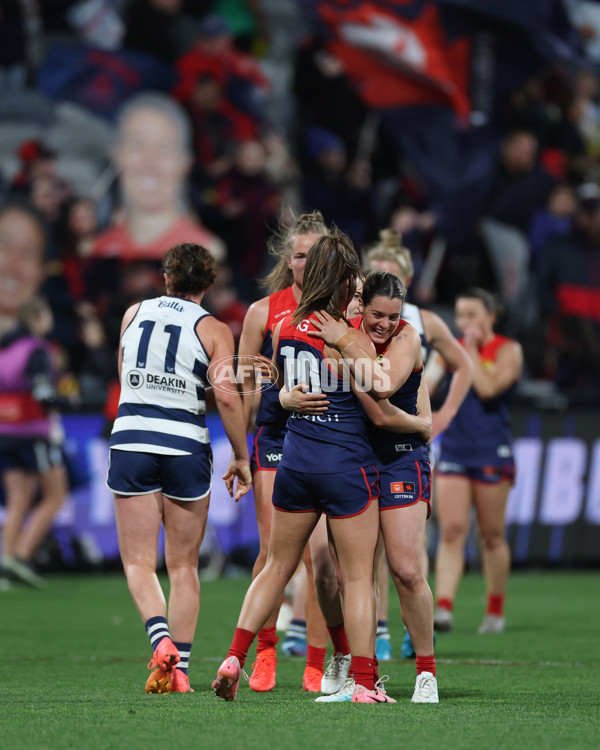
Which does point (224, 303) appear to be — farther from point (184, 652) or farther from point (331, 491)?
point (331, 491)

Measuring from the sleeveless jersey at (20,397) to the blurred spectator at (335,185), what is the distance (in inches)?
231

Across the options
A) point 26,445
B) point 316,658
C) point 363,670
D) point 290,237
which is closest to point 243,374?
point 290,237

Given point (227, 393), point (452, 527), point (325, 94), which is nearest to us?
point (227, 393)

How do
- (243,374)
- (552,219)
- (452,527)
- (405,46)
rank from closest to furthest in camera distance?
(243,374) < (452,527) < (405,46) < (552,219)

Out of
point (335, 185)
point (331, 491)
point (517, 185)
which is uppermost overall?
point (517, 185)

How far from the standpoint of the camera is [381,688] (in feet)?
20.9

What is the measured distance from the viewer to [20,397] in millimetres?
14266

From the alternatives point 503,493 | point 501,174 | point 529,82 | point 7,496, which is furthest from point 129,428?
point 529,82

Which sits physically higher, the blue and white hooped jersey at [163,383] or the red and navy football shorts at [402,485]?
the blue and white hooped jersey at [163,383]

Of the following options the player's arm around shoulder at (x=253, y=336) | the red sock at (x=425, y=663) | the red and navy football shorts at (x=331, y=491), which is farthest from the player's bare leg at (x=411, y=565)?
the player's arm around shoulder at (x=253, y=336)

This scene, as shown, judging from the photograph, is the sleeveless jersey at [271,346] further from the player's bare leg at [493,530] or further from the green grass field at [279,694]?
the player's bare leg at [493,530]

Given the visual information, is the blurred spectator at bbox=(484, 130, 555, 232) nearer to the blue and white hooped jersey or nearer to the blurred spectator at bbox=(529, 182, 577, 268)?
the blurred spectator at bbox=(529, 182, 577, 268)

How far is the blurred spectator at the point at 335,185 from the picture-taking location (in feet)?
61.9

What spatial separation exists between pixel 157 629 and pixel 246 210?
12.0 meters
